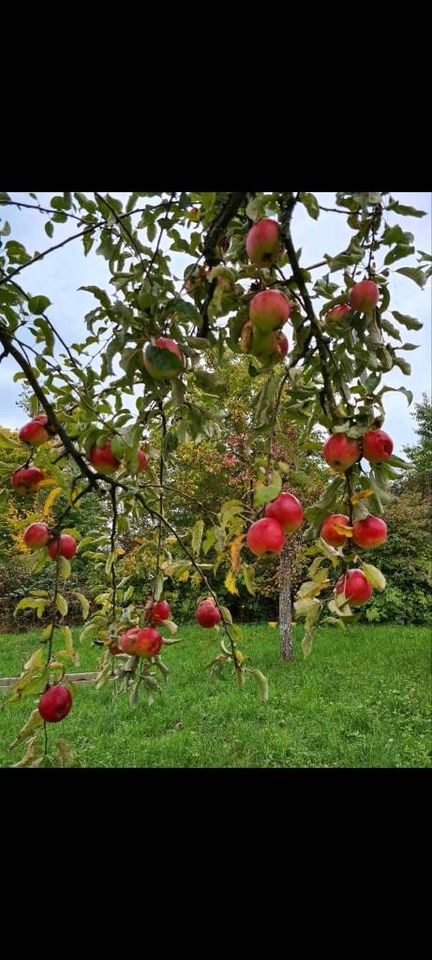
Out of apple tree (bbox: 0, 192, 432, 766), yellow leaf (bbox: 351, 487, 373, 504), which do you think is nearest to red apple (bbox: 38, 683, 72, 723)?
apple tree (bbox: 0, 192, 432, 766)

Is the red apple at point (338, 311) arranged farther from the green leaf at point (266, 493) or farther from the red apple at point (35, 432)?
the red apple at point (35, 432)

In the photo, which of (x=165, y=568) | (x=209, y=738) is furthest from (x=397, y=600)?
(x=165, y=568)

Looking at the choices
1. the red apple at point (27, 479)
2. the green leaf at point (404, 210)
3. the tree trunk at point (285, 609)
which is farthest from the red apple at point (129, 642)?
the tree trunk at point (285, 609)

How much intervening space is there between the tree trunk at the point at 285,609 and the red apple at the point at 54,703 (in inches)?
115

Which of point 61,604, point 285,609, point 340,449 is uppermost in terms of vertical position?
point 340,449

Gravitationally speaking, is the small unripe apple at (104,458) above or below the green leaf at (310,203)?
below

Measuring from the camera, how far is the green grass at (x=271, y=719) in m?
2.16

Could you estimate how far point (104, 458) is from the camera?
29.9 inches

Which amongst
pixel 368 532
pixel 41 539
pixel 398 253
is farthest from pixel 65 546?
pixel 398 253

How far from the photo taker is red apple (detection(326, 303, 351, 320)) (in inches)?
27.7

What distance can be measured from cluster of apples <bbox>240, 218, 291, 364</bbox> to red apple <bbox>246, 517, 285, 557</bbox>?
0.20 m

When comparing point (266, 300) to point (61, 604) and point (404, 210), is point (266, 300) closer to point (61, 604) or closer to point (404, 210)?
point (404, 210)

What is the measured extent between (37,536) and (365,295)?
0.58 meters
